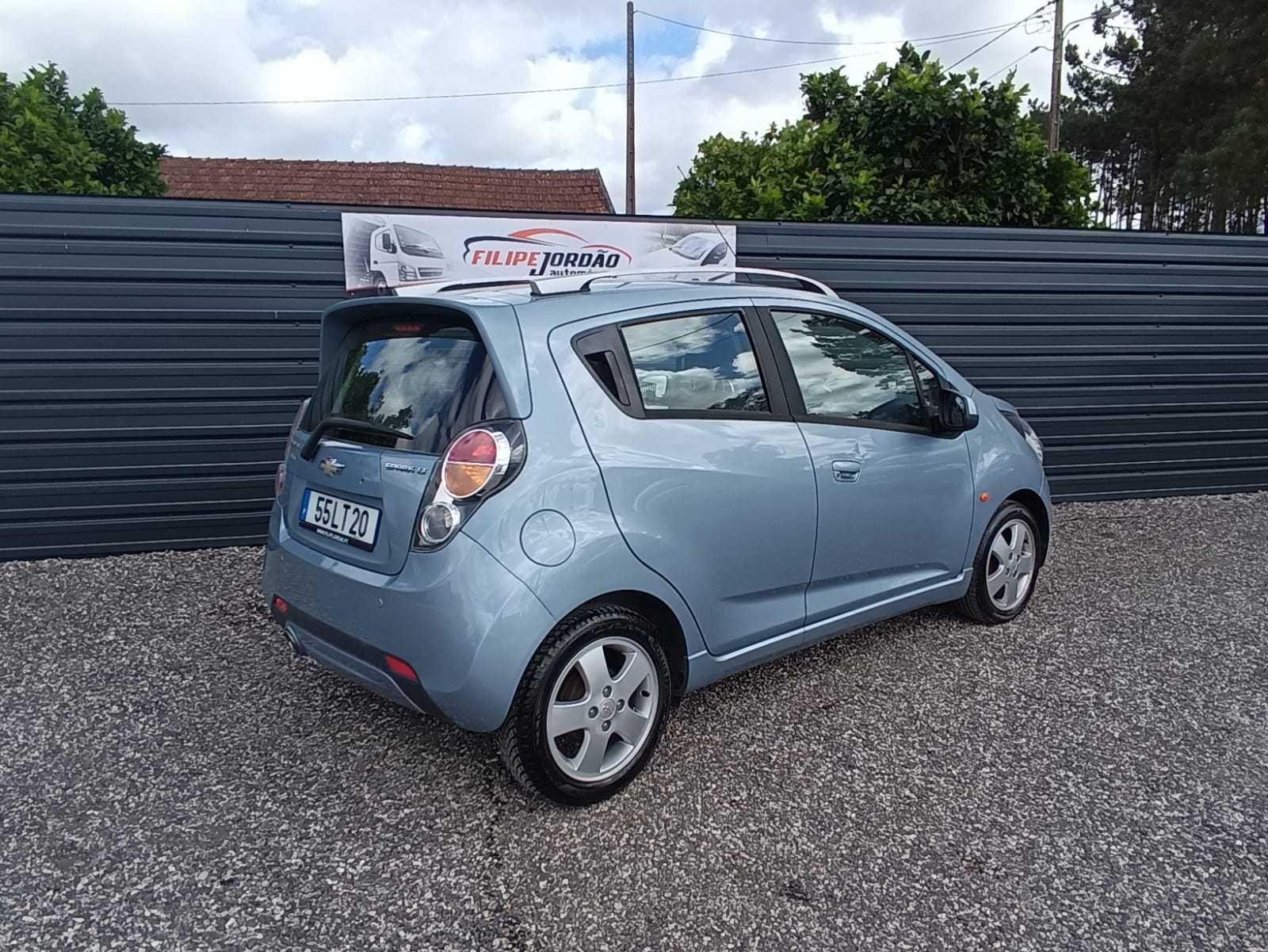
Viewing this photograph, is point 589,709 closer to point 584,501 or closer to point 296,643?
point 584,501

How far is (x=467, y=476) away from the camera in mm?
2484

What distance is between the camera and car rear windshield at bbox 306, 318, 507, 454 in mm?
2574

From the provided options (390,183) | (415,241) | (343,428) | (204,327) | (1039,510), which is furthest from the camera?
(390,183)

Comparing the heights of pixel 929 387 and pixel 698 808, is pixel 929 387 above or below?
above

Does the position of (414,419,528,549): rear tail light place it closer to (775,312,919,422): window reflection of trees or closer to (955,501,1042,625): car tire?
(775,312,919,422): window reflection of trees

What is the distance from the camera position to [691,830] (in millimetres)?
2643

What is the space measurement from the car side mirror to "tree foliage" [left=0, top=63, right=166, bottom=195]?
6175 millimetres

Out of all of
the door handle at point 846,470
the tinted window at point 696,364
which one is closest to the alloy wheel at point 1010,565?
→ the door handle at point 846,470

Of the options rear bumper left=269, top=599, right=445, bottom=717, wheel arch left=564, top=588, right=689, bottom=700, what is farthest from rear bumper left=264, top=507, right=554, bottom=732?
wheel arch left=564, top=588, right=689, bottom=700

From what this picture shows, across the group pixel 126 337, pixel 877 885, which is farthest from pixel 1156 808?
pixel 126 337

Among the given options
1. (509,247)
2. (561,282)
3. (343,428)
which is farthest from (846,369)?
(509,247)

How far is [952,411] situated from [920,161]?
4259 mm

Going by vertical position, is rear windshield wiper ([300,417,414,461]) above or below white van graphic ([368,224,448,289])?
below

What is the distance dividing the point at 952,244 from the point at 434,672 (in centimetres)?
531
